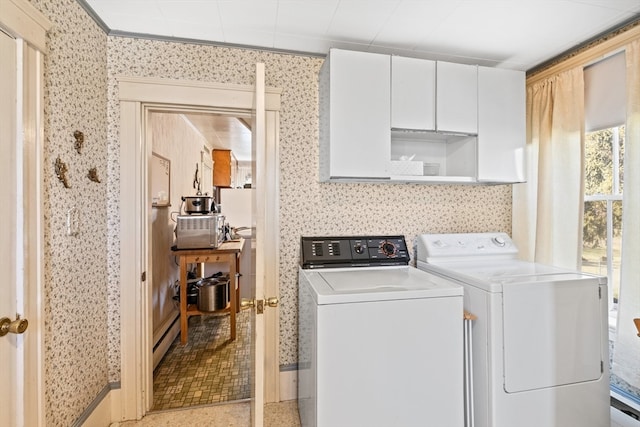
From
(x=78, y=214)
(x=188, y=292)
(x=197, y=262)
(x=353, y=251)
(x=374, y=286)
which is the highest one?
(x=78, y=214)

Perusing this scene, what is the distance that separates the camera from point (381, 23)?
5.61ft

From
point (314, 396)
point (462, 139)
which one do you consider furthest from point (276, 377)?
point (462, 139)

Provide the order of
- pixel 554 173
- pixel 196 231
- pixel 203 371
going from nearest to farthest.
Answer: pixel 554 173 < pixel 203 371 < pixel 196 231

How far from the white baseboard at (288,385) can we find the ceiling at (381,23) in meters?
2.23

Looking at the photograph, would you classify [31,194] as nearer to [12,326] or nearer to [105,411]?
[12,326]

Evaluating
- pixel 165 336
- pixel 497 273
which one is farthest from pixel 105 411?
pixel 497 273

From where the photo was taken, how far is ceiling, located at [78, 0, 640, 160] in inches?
61.2

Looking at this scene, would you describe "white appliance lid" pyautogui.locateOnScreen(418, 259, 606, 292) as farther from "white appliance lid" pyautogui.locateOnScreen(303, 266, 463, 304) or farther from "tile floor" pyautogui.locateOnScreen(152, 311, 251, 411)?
"tile floor" pyautogui.locateOnScreen(152, 311, 251, 411)

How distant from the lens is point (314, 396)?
1.40 m

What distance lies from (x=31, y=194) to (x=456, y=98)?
2.29 metres

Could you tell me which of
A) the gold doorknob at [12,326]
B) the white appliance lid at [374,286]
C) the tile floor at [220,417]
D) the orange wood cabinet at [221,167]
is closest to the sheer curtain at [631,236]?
the white appliance lid at [374,286]

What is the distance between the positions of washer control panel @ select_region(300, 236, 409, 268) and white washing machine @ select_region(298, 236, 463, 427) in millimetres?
433

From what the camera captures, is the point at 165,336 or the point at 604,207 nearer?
the point at 604,207

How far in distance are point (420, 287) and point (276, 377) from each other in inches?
48.2
